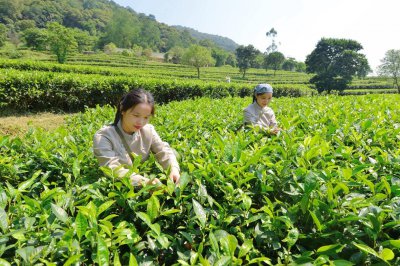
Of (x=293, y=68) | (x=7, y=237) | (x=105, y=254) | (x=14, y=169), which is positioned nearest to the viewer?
(x=105, y=254)

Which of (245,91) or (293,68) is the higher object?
(293,68)

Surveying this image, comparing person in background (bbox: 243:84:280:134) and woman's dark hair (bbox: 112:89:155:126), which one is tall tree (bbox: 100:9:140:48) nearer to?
person in background (bbox: 243:84:280:134)

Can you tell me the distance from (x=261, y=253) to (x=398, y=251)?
2.00 feet

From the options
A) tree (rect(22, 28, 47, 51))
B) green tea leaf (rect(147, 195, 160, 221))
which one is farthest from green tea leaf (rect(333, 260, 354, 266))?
tree (rect(22, 28, 47, 51))

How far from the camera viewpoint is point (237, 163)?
6.36 ft

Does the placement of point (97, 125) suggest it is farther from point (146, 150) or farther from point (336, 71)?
point (336, 71)

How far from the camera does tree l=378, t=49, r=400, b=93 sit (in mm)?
49656

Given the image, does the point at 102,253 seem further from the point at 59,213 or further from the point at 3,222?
the point at 3,222

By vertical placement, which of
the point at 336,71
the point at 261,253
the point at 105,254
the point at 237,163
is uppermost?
the point at 336,71

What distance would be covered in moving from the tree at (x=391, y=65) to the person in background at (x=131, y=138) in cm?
5688

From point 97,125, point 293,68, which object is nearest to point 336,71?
point 97,125

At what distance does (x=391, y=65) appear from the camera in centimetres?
5025

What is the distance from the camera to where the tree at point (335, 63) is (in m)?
42.8

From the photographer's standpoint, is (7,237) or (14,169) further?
(14,169)
